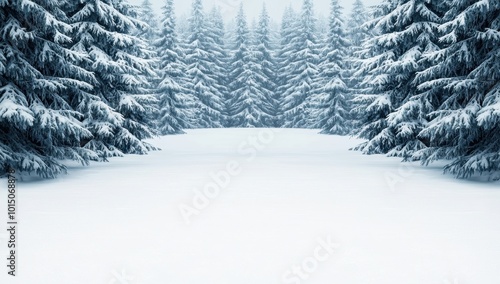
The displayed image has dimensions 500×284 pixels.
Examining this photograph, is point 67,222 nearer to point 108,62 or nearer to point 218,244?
point 218,244

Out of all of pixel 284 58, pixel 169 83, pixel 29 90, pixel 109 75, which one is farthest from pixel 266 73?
pixel 29 90

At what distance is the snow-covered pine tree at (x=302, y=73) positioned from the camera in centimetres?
5531

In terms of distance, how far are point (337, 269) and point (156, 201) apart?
5483mm

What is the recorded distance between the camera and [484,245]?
6.89 meters

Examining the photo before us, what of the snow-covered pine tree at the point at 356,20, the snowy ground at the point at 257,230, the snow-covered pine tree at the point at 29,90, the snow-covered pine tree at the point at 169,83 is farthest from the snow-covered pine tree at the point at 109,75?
the snow-covered pine tree at the point at 356,20

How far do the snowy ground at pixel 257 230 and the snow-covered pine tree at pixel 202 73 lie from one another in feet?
138

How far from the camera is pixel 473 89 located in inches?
537

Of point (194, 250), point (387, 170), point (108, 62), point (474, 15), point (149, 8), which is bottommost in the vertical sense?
point (387, 170)

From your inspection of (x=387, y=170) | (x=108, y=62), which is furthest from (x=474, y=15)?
(x=108, y=62)

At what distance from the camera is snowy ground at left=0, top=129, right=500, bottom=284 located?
5715 millimetres

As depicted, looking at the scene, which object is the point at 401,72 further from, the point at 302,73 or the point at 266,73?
the point at 266,73

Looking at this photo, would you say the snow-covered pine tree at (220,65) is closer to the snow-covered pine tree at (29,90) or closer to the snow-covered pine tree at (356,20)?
the snow-covered pine tree at (356,20)

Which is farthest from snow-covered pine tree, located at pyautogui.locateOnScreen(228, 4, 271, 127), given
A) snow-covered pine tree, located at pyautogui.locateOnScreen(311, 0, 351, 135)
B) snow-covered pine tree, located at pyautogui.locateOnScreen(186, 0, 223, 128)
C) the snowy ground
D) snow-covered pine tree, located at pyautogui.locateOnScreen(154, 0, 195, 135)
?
the snowy ground

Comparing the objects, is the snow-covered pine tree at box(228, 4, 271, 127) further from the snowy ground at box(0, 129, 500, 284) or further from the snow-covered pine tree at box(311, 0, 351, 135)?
the snowy ground at box(0, 129, 500, 284)
